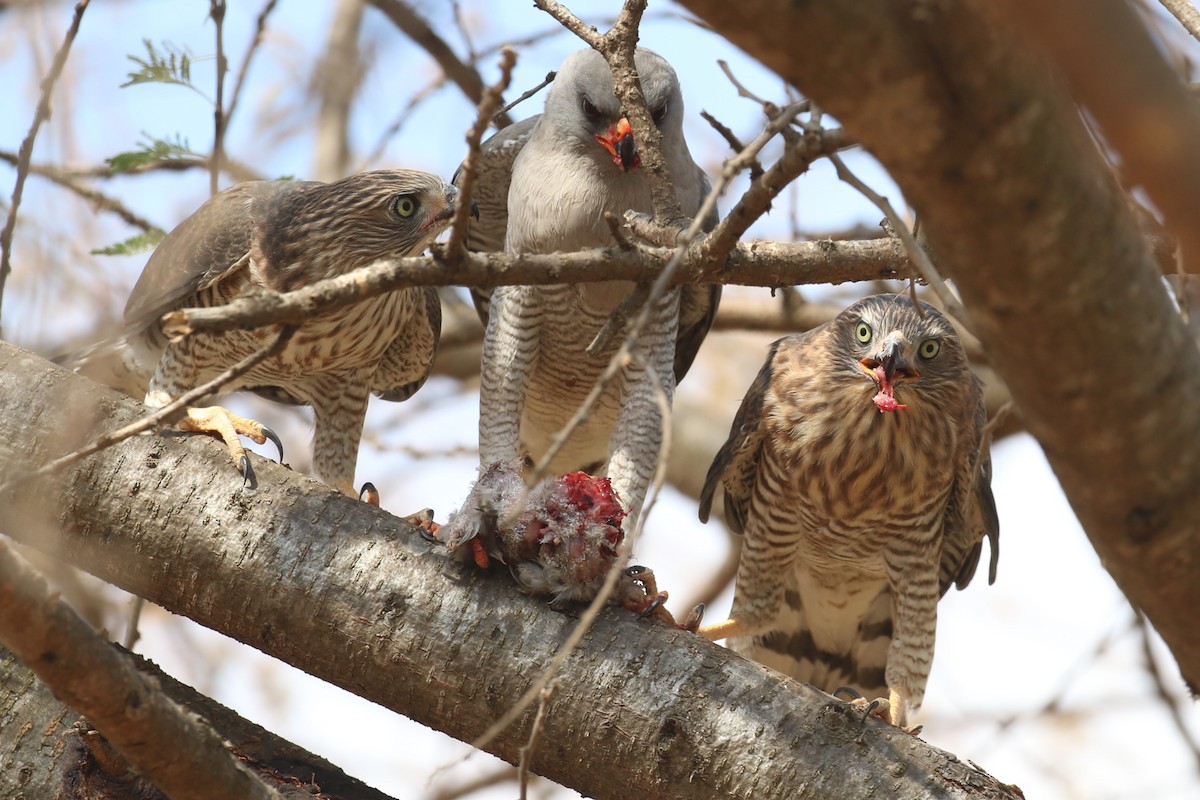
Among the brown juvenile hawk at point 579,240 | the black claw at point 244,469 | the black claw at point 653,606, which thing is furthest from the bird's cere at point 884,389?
the black claw at point 244,469

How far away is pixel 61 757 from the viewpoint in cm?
311

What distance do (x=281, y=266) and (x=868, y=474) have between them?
8.22 feet

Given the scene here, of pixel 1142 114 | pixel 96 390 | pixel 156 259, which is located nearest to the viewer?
pixel 1142 114

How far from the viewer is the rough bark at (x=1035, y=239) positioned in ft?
5.09

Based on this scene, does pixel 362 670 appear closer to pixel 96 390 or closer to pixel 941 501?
pixel 96 390

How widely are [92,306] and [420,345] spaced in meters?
1.89

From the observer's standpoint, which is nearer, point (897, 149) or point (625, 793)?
point (897, 149)

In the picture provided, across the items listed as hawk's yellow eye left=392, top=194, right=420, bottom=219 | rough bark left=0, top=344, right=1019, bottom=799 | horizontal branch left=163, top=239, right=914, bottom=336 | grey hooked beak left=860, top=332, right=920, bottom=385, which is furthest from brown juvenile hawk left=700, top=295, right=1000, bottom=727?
rough bark left=0, top=344, right=1019, bottom=799

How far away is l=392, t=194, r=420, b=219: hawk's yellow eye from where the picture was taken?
4562 millimetres

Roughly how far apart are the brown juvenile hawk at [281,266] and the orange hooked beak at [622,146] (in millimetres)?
625

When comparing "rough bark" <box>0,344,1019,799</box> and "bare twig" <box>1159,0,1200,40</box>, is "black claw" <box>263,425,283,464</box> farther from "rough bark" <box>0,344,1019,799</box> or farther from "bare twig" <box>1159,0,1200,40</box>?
"bare twig" <box>1159,0,1200,40</box>

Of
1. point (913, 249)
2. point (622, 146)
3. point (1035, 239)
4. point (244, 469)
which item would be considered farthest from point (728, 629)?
point (1035, 239)

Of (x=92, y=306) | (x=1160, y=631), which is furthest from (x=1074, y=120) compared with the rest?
(x=92, y=306)

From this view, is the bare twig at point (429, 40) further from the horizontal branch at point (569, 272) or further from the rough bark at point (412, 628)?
the horizontal branch at point (569, 272)
